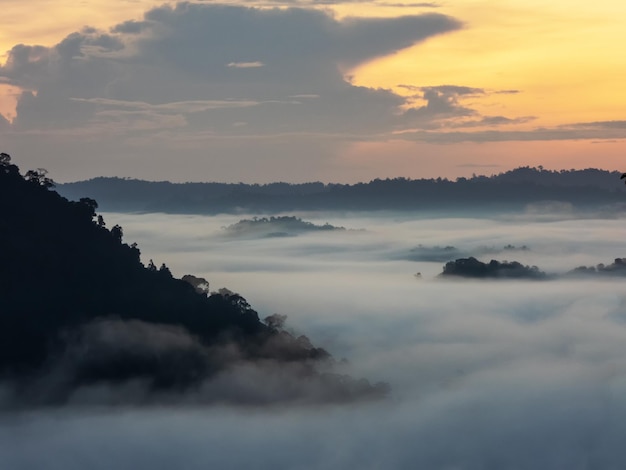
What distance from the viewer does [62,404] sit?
560 feet

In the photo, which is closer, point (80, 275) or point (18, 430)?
point (80, 275)

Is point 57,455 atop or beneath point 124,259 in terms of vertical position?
beneath

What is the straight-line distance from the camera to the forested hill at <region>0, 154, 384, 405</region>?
509 feet

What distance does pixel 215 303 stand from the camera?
174 metres

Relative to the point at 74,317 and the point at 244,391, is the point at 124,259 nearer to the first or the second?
the point at 74,317

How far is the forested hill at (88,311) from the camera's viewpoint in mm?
155250

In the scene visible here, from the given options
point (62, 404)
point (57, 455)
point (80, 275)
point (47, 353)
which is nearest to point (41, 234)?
point (80, 275)

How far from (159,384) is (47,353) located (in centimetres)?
2856

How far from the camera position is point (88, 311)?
534ft

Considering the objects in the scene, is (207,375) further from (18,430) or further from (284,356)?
(18,430)

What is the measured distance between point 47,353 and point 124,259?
21.4 m


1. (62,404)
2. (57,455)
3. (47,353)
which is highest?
(47,353)

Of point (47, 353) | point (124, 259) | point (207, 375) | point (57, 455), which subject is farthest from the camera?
point (57, 455)

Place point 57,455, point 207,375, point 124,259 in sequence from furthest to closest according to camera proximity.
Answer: point 57,455
point 207,375
point 124,259
